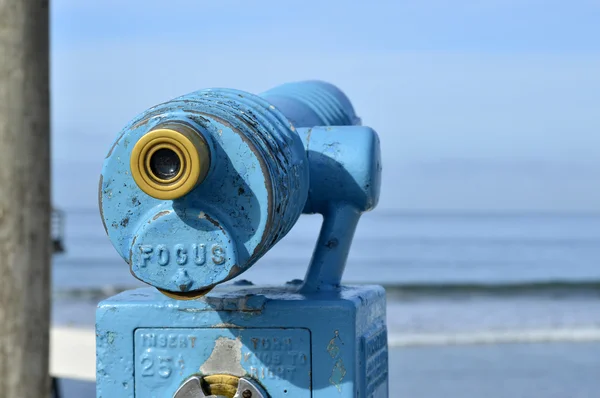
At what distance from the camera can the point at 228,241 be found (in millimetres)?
1639

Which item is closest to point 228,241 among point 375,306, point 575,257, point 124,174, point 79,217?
point 124,174

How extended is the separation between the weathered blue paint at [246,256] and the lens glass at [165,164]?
0.06m

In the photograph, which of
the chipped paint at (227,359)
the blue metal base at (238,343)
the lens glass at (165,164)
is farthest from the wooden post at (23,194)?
the lens glass at (165,164)

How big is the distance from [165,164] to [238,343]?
0.49m

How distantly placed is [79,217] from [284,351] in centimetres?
5416

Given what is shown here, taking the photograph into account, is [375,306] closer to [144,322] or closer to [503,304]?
[144,322]

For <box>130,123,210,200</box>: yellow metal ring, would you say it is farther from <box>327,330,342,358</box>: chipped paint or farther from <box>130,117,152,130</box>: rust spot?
<box>327,330,342,358</box>: chipped paint

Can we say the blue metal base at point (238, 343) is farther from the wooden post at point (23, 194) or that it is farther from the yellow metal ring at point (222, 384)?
the wooden post at point (23, 194)

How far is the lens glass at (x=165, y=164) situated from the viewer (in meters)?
1.57

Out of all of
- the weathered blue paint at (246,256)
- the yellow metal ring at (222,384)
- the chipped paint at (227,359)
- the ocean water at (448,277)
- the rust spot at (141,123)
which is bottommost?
the yellow metal ring at (222,384)

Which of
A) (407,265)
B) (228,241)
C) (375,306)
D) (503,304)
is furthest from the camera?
(407,265)

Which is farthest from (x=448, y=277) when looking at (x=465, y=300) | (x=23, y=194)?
(x=23, y=194)

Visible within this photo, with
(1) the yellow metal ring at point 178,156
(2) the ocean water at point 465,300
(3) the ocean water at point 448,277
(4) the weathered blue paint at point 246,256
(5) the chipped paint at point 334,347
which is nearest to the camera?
(1) the yellow metal ring at point 178,156

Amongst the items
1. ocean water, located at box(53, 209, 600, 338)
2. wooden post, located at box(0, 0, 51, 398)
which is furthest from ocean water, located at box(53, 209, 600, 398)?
wooden post, located at box(0, 0, 51, 398)
